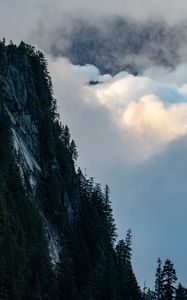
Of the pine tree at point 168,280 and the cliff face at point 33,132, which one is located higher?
the cliff face at point 33,132

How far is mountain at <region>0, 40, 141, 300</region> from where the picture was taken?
238 ft

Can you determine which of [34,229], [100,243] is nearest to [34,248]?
[34,229]

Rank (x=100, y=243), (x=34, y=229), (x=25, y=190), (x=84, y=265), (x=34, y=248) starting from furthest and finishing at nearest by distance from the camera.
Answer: (x=100, y=243) < (x=84, y=265) < (x=25, y=190) < (x=34, y=229) < (x=34, y=248)

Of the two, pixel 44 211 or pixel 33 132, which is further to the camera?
pixel 33 132

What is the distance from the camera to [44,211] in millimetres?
98500

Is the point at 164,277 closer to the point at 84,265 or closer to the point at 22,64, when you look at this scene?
the point at 84,265

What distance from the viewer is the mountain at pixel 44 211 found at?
238 ft

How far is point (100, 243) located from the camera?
353ft

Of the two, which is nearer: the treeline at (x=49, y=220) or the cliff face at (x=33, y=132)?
the treeline at (x=49, y=220)

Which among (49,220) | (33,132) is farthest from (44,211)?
(33,132)

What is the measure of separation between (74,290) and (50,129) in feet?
122

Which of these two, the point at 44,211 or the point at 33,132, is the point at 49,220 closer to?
the point at 44,211

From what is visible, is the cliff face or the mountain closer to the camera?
the mountain

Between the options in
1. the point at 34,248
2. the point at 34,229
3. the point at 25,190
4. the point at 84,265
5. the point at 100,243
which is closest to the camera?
the point at 34,248
